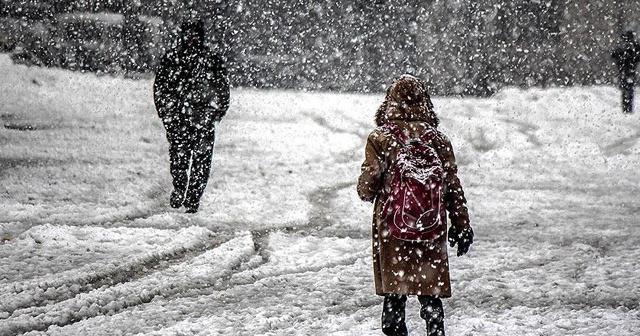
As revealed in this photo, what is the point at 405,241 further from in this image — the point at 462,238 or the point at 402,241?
the point at 462,238

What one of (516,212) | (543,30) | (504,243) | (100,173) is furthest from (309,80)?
(504,243)

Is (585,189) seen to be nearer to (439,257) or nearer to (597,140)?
(597,140)

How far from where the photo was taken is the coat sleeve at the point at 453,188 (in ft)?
12.1

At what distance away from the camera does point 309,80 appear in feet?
63.8

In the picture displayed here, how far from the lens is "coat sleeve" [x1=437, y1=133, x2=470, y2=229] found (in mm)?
3699

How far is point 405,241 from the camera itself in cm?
363

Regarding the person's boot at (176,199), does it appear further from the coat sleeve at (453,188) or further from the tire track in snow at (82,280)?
the coat sleeve at (453,188)

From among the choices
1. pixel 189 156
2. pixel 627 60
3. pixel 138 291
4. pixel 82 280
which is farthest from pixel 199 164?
pixel 627 60

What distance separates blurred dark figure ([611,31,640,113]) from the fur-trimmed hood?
13111 mm

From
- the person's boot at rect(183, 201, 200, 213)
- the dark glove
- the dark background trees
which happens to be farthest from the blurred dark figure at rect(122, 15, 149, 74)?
the dark glove

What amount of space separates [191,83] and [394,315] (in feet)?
14.4

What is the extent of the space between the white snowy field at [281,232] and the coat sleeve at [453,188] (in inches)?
34.1

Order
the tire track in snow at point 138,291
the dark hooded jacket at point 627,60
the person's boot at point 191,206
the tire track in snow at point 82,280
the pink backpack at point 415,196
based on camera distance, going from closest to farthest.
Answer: the pink backpack at point 415,196 → the tire track in snow at point 138,291 → the tire track in snow at point 82,280 → the person's boot at point 191,206 → the dark hooded jacket at point 627,60

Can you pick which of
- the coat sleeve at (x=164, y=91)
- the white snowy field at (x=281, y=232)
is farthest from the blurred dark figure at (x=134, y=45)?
the coat sleeve at (x=164, y=91)
